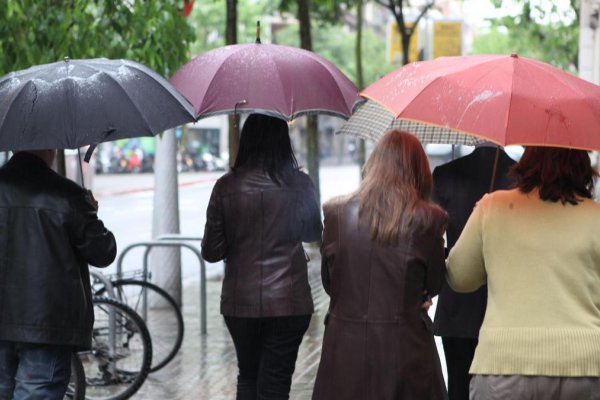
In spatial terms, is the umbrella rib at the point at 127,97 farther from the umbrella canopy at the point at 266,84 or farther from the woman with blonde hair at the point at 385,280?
the woman with blonde hair at the point at 385,280

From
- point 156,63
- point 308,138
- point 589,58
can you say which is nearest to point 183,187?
point 308,138

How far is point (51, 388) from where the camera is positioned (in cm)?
500

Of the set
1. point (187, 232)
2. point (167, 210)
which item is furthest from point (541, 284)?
point (187, 232)

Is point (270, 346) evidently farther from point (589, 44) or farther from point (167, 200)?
point (589, 44)

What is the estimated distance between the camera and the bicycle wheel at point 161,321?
29.0 feet

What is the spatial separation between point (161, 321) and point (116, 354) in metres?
1.05

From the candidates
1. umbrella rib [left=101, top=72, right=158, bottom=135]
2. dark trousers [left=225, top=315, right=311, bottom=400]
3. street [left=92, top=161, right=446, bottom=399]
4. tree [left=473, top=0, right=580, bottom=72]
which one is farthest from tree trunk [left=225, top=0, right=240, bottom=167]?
tree [left=473, top=0, right=580, bottom=72]

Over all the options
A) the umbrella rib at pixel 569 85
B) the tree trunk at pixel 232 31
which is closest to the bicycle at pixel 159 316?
the tree trunk at pixel 232 31

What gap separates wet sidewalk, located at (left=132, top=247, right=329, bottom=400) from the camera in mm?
8086

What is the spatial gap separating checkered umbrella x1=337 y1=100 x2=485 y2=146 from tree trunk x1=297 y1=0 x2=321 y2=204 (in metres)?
10.3

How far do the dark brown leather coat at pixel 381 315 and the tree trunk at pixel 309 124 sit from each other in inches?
469

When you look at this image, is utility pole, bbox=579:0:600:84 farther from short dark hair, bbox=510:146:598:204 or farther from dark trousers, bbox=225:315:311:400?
short dark hair, bbox=510:146:598:204

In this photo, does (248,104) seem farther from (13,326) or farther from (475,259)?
(475,259)

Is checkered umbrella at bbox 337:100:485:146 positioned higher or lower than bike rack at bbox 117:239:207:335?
higher
